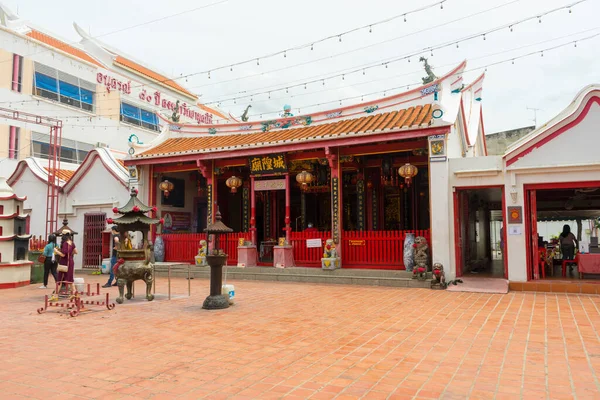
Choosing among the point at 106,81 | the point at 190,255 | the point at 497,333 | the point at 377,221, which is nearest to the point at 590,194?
the point at 377,221

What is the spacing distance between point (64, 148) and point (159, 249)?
45.5 feet

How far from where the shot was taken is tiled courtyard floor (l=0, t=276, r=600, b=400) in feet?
12.1

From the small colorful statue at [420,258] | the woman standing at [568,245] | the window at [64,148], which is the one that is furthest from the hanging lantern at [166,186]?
the woman standing at [568,245]

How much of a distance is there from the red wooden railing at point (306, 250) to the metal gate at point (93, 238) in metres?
7.66

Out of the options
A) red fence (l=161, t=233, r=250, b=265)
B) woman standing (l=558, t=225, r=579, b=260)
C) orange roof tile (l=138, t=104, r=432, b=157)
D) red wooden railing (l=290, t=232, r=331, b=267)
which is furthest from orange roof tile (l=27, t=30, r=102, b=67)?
woman standing (l=558, t=225, r=579, b=260)

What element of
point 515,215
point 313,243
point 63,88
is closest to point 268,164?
point 313,243

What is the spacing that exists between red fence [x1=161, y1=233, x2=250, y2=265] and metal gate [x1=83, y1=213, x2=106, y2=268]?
2778mm

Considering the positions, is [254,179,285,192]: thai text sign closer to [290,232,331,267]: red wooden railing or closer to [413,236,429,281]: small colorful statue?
[290,232,331,267]: red wooden railing

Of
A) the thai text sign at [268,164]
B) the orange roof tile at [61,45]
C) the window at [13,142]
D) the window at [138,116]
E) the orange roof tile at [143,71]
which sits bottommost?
the thai text sign at [268,164]

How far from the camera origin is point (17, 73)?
21438 mm

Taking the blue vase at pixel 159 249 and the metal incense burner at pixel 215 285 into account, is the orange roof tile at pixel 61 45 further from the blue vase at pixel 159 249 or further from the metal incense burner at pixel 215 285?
the metal incense burner at pixel 215 285

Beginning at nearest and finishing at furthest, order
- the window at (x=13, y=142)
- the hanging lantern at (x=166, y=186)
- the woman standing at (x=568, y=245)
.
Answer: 1. the woman standing at (x=568, y=245)
2. the hanging lantern at (x=166, y=186)
3. the window at (x=13, y=142)

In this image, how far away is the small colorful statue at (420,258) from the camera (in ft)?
33.6

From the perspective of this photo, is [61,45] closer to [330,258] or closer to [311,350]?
[330,258]
